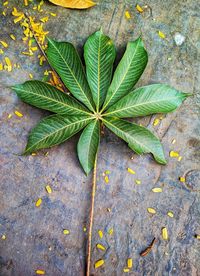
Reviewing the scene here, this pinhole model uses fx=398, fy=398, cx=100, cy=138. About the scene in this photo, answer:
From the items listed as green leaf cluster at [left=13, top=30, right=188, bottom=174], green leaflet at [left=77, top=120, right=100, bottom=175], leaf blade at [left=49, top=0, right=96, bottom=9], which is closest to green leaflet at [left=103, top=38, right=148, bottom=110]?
green leaf cluster at [left=13, top=30, right=188, bottom=174]

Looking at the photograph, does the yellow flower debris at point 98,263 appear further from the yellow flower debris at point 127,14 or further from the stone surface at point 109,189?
the yellow flower debris at point 127,14

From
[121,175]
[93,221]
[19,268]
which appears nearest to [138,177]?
[121,175]

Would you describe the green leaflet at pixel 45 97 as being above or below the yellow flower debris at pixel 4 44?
below

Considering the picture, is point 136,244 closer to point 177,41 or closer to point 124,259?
point 124,259

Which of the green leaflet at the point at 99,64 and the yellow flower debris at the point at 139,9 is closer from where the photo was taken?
the green leaflet at the point at 99,64

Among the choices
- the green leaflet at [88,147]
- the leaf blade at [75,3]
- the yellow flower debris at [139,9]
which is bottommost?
the green leaflet at [88,147]

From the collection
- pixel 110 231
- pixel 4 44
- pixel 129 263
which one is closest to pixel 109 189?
pixel 110 231

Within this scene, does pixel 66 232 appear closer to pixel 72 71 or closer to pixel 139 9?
pixel 72 71

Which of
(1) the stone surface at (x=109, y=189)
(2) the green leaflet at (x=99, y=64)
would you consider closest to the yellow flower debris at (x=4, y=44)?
(1) the stone surface at (x=109, y=189)
